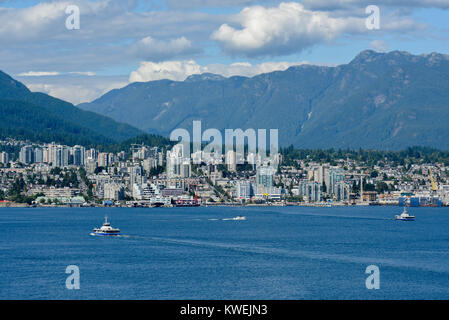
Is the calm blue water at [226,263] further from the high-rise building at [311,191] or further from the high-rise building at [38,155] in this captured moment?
the high-rise building at [38,155]

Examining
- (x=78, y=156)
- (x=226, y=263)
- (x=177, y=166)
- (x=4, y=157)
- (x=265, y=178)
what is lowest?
(x=226, y=263)

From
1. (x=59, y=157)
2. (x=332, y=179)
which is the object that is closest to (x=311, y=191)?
(x=332, y=179)

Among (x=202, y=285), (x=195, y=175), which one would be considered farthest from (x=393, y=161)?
→ (x=202, y=285)

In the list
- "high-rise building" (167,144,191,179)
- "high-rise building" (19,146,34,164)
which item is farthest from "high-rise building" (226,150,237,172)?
"high-rise building" (19,146,34,164)

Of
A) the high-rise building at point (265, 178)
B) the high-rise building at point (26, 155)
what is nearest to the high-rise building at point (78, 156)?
the high-rise building at point (26, 155)

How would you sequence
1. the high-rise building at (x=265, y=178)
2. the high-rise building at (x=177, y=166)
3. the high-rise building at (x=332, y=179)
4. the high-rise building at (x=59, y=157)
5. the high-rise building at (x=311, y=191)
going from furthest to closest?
1. the high-rise building at (x=59, y=157)
2. the high-rise building at (x=177, y=166)
3. the high-rise building at (x=265, y=178)
4. the high-rise building at (x=332, y=179)
5. the high-rise building at (x=311, y=191)

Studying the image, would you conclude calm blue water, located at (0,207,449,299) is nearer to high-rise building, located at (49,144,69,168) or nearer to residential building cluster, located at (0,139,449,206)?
residential building cluster, located at (0,139,449,206)

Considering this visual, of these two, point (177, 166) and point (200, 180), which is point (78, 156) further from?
point (200, 180)
